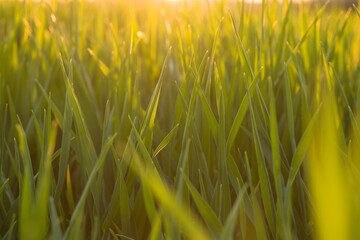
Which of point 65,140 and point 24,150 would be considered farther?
point 65,140

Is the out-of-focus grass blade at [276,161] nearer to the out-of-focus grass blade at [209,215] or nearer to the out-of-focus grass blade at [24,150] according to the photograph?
the out-of-focus grass blade at [209,215]

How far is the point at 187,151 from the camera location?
0.40 m

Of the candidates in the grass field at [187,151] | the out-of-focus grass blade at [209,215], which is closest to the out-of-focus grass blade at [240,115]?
the grass field at [187,151]

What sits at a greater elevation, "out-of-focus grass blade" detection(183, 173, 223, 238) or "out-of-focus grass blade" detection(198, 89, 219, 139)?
"out-of-focus grass blade" detection(198, 89, 219, 139)

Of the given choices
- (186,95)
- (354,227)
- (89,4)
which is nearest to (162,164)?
(186,95)

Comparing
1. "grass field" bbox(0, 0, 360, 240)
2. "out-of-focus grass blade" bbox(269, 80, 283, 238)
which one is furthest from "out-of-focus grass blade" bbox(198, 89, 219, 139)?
"out-of-focus grass blade" bbox(269, 80, 283, 238)

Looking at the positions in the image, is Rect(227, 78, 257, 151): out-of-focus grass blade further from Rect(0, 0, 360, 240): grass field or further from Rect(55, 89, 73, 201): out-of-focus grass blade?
Rect(55, 89, 73, 201): out-of-focus grass blade

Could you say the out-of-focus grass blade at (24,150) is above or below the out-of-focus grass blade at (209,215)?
above

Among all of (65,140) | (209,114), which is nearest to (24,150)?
(65,140)

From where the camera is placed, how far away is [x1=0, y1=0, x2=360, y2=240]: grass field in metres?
0.37

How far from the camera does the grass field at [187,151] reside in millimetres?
369

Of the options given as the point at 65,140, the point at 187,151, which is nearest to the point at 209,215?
the point at 187,151

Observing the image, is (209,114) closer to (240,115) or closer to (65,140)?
(240,115)

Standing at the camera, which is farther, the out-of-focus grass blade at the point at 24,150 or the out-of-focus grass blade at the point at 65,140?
the out-of-focus grass blade at the point at 65,140
